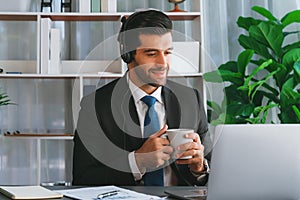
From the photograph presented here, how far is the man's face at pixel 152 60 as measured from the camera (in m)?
2.04

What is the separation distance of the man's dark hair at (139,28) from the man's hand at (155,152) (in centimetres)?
43

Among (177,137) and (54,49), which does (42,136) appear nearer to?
(54,49)

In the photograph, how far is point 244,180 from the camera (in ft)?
4.01

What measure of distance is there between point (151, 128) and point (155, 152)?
29cm

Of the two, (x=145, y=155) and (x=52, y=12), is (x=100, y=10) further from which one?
(x=145, y=155)

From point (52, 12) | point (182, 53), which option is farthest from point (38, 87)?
point (182, 53)

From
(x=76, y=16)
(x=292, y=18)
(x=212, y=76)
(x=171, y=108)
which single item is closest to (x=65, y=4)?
(x=76, y=16)

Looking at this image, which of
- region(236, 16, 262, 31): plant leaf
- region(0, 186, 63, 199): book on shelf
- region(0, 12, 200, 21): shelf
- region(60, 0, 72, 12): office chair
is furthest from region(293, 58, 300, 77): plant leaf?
region(0, 186, 63, 199): book on shelf

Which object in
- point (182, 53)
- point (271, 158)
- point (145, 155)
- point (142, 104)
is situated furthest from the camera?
point (182, 53)

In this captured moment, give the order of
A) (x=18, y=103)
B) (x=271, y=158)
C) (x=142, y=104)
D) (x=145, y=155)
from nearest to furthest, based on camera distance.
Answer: (x=271, y=158), (x=145, y=155), (x=142, y=104), (x=18, y=103)

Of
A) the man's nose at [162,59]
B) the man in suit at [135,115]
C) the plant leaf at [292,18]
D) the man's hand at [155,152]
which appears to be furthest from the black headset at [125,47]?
the plant leaf at [292,18]

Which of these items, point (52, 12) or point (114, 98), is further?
point (52, 12)

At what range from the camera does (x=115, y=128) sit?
6.85 feet

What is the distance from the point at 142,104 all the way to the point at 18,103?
1.44 metres
